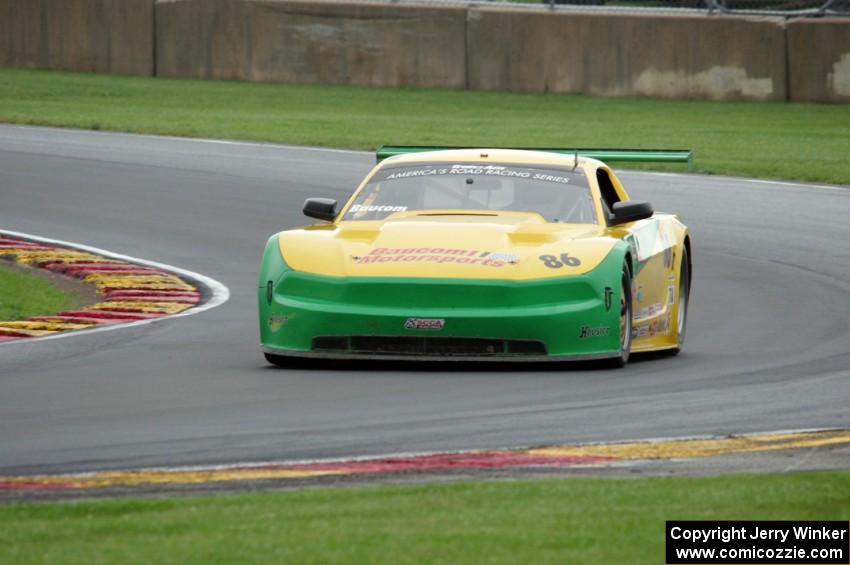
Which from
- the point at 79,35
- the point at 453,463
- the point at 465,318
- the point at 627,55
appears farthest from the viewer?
the point at 79,35

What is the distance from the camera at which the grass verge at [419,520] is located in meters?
5.96

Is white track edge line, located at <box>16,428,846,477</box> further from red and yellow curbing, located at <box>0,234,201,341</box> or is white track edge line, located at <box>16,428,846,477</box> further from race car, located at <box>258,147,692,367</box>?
red and yellow curbing, located at <box>0,234,201,341</box>

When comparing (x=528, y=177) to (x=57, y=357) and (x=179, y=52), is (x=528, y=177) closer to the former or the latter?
(x=57, y=357)

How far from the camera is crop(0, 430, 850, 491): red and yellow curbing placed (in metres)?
7.22

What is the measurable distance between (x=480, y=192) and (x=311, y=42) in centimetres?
2071

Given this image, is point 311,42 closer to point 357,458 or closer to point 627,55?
point 627,55

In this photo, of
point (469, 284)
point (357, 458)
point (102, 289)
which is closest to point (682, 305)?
point (469, 284)

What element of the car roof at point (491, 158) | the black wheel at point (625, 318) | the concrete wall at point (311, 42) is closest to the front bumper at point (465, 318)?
the black wheel at point (625, 318)

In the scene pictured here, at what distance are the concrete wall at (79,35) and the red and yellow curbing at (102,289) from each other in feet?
51.3

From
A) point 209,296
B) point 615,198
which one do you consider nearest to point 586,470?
point 615,198

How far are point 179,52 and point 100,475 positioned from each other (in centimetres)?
2599

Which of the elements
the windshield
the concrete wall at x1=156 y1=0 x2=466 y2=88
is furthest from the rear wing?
the concrete wall at x1=156 y1=0 x2=466 y2=88

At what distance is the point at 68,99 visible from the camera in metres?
Result: 30.4

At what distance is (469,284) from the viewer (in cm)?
1037
